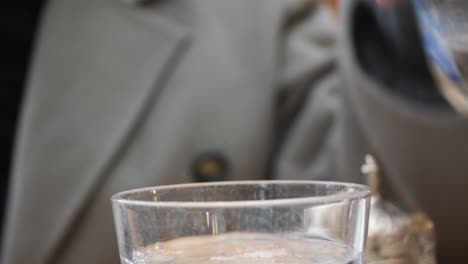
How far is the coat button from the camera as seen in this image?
0.44 metres

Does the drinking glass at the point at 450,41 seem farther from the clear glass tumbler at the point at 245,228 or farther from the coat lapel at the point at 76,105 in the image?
the coat lapel at the point at 76,105

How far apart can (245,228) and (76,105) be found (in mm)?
326

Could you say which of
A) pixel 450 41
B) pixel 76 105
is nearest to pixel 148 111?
pixel 76 105

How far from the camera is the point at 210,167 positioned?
440 millimetres

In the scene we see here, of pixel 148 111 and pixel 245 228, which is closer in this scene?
pixel 245 228

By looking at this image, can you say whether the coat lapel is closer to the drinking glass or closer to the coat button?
the coat button

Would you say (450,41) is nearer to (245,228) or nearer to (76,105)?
(245,228)

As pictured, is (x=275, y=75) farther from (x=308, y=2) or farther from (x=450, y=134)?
(x=450, y=134)

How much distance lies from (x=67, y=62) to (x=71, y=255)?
124 millimetres

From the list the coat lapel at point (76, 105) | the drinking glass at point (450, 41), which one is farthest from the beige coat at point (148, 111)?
the drinking glass at point (450, 41)

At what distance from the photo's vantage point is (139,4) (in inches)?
18.2

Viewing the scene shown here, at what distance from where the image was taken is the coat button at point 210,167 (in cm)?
44

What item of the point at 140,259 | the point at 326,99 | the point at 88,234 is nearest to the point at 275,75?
the point at 326,99

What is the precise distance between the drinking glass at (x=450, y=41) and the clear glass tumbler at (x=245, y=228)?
0.14 feet
